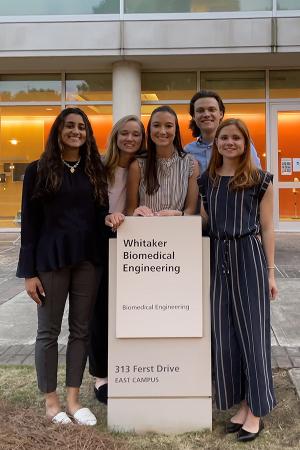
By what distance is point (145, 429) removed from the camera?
301cm

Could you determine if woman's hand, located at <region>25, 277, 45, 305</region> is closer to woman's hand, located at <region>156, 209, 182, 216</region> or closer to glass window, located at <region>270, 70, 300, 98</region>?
woman's hand, located at <region>156, 209, 182, 216</region>

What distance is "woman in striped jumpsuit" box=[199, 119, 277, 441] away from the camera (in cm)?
291

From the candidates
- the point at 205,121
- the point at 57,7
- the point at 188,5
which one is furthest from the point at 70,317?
the point at 57,7

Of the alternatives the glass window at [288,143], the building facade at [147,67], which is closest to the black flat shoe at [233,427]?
the building facade at [147,67]

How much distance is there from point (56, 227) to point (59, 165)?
1.22 ft

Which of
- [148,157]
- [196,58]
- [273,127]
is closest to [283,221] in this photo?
[273,127]

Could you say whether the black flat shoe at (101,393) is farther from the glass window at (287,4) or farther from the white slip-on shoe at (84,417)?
the glass window at (287,4)

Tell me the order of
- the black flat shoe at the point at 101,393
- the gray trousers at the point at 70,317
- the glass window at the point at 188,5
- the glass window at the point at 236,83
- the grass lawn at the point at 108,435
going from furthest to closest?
the glass window at the point at 236,83 < the glass window at the point at 188,5 < the black flat shoe at the point at 101,393 < the gray trousers at the point at 70,317 < the grass lawn at the point at 108,435

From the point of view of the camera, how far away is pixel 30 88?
1247 cm

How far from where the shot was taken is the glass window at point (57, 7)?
1087cm

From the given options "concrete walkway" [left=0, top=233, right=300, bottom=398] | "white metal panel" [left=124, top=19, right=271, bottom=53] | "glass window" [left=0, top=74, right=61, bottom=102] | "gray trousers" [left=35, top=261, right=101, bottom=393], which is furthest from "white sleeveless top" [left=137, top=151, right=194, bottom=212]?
"glass window" [left=0, top=74, right=61, bottom=102]

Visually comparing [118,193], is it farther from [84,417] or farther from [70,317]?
[84,417]

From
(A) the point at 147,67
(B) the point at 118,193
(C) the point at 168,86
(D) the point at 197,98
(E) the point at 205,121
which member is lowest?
(B) the point at 118,193

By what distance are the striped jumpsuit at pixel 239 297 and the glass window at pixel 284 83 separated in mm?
9910
